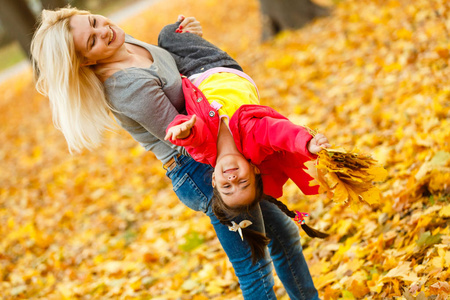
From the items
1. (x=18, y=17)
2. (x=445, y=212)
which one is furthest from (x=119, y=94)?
(x=18, y=17)

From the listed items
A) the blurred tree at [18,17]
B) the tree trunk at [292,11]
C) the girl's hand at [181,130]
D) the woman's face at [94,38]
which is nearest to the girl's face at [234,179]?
the girl's hand at [181,130]

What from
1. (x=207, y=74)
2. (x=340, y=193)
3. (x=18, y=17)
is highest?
(x=18, y=17)

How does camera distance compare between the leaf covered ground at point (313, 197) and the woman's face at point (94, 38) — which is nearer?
the woman's face at point (94, 38)

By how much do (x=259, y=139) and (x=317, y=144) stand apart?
280 mm

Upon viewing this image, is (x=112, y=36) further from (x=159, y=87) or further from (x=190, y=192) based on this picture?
(x=190, y=192)

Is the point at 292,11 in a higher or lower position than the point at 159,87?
lower

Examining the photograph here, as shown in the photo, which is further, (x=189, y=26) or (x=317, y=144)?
(x=189, y=26)

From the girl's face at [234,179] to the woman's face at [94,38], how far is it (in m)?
0.76

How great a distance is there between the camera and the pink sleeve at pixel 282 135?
65.7 inches

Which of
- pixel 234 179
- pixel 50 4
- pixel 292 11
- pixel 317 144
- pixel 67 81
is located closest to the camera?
pixel 317 144

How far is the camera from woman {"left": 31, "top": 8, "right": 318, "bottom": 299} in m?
1.99

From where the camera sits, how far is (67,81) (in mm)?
2006

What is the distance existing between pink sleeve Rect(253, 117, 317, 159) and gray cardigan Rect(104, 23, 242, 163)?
0.43 m

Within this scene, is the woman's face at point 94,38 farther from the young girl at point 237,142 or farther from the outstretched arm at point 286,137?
the outstretched arm at point 286,137
